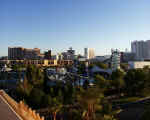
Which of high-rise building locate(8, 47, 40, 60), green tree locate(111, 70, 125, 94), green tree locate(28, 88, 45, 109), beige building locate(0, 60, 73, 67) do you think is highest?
high-rise building locate(8, 47, 40, 60)

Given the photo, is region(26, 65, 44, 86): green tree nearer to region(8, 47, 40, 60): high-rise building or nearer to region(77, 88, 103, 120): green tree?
region(77, 88, 103, 120): green tree

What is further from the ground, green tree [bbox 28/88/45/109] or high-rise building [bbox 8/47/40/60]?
high-rise building [bbox 8/47/40/60]

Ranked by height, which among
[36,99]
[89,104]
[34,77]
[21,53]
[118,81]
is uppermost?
[21,53]

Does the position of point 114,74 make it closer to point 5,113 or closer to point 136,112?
point 136,112

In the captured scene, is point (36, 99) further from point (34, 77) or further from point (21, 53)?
point (21, 53)

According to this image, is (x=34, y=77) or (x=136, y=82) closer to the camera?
(x=136, y=82)

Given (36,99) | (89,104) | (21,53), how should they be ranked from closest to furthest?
(89,104) → (36,99) → (21,53)

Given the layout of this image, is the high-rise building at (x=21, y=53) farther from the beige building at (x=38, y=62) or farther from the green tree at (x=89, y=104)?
the green tree at (x=89, y=104)

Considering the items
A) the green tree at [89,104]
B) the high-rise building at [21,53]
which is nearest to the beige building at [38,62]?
the high-rise building at [21,53]

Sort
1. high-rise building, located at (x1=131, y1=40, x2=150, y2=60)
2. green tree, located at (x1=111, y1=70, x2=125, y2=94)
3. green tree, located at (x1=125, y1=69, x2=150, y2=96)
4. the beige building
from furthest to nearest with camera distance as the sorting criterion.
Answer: high-rise building, located at (x1=131, y1=40, x2=150, y2=60)
the beige building
green tree, located at (x1=111, y1=70, x2=125, y2=94)
green tree, located at (x1=125, y1=69, x2=150, y2=96)

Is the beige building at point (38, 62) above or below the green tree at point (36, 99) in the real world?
above

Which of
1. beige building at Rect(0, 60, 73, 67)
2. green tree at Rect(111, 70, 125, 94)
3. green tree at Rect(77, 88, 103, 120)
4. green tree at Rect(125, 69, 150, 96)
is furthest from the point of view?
beige building at Rect(0, 60, 73, 67)

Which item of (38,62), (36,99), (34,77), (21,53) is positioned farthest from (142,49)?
(36,99)

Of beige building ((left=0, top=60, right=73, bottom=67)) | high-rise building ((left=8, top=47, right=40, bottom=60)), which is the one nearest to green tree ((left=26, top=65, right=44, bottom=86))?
beige building ((left=0, top=60, right=73, bottom=67))
